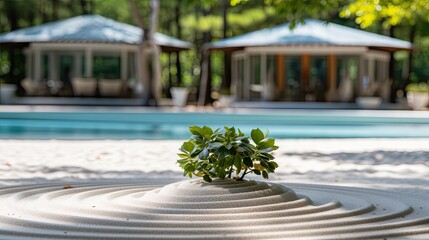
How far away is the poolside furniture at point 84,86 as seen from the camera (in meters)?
26.8

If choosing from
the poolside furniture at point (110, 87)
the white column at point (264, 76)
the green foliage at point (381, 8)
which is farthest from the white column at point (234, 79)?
the green foliage at point (381, 8)

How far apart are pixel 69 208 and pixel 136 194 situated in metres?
0.79

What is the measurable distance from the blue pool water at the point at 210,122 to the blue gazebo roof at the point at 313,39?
4316 millimetres

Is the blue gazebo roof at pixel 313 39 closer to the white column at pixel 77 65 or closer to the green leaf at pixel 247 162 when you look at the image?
the white column at pixel 77 65

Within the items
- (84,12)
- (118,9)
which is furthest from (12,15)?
(118,9)

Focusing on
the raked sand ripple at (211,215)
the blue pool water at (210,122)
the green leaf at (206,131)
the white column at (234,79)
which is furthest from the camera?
the white column at (234,79)

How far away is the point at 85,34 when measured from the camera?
2708cm

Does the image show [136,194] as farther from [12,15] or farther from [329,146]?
[12,15]

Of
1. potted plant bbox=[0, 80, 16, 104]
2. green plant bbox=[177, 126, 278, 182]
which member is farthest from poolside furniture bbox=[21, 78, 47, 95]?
green plant bbox=[177, 126, 278, 182]

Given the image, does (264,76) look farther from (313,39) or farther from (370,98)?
(370,98)

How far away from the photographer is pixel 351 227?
473 cm

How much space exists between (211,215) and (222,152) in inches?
21.8

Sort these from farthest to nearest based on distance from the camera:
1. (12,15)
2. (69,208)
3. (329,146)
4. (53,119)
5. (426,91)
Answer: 1. (12,15)
2. (426,91)
3. (53,119)
4. (329,146)
5. (69,208)

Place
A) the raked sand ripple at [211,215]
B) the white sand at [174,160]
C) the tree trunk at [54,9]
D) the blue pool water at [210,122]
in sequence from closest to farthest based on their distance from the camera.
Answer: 1. the raked sand ripple at [211,215]
2. the white sand at [174,160]
3. the blue pool water at [210,122]
4. the tree trunk at [54,9]
